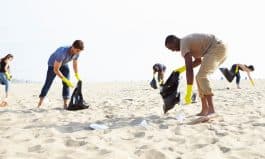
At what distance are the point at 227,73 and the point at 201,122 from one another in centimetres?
782

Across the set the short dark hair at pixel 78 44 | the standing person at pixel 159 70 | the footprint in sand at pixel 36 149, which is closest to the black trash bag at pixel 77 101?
the short dark hair at pixel 78 44

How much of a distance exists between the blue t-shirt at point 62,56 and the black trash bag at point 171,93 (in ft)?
6.71

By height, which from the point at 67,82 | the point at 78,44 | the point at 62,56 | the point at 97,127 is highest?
the point at 78,44

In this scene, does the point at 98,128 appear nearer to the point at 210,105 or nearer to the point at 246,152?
the point at 210,105

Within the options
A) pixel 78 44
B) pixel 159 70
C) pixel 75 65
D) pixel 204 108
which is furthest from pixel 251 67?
pixel 78 44

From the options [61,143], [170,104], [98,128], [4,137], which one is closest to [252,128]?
[170,104]

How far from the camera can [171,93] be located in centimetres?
677

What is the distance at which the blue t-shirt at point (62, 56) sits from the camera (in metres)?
7.68

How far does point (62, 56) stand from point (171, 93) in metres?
2.23

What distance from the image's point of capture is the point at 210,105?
632cm

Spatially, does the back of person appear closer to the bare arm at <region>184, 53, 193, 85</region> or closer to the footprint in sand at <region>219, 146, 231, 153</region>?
the bare arm at <region>184, 53, 193, 85</region>

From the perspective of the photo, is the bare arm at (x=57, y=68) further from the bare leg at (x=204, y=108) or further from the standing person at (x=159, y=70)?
the standing person at (x=159, y=70)

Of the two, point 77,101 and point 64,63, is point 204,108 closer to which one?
point 77,101

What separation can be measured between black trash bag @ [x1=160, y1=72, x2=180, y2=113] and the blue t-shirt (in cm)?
205
